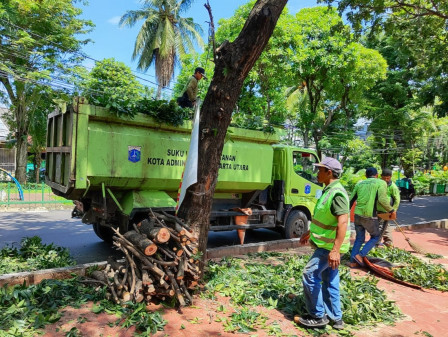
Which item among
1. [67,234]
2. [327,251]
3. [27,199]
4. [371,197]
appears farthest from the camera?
[27,199]

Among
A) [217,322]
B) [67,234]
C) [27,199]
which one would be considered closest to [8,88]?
[27,199]

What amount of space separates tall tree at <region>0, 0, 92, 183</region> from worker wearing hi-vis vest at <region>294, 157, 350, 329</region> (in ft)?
50.2

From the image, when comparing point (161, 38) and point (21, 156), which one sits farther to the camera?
point (161, 38)

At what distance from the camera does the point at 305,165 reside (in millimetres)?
8617

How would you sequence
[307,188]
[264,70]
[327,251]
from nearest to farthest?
[327,251], [307,188], [264,70]

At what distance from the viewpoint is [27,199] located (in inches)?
511

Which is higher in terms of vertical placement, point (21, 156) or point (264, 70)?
point (264, 70)

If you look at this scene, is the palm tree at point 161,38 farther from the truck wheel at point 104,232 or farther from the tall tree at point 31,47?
the truck wheel at point 104,232

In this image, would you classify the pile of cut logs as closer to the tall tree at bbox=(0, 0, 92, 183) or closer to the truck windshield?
the truck windshield

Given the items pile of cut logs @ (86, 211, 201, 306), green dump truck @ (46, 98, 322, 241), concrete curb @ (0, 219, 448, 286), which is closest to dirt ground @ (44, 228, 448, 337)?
pile of cut logs @ (86, 211, 201, 306)

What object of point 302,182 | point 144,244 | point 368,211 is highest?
point 302,182

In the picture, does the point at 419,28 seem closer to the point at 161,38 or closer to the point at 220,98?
the point at 220,98

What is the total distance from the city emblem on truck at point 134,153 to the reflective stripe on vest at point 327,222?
3227 millimetres

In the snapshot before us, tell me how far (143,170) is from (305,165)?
4.33 metres
